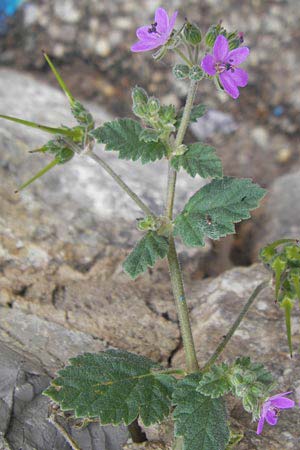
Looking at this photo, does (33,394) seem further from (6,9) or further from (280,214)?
(6,9)

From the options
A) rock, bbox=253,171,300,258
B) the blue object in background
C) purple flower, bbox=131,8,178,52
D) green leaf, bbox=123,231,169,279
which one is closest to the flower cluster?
purple flower, bbox=131,8,178,52

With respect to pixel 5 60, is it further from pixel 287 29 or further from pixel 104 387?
pixel 104 387

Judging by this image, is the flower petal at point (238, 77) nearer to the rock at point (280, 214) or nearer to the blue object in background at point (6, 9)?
the rock at point (280, 214)

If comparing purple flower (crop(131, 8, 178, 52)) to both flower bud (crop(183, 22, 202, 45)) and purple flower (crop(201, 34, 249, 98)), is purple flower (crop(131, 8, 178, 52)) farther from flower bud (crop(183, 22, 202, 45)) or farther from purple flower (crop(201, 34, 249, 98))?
purple flower (crop(201, 34, 249, 98))

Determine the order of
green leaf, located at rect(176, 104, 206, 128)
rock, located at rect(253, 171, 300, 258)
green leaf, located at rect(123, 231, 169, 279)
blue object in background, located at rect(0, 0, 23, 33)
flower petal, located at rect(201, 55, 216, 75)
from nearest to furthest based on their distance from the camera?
flower petal, located at rect(201, 55, 216, 75)
green leaf, located at rect(123, 231, 169, 279)
green leaf, located at rect(176, 104, 206, 128)
rock, located at rect(253, 171, 300, 258)
blue object in background, located at rect(0, 0, 23, 33)

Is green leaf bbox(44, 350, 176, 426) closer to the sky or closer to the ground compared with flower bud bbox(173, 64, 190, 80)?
closer to the ground
